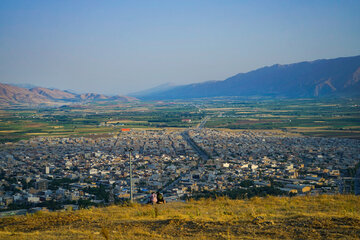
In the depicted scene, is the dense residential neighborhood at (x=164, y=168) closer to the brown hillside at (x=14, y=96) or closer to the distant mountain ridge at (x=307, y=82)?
the distant mountain ridge at (x=307, y=82)

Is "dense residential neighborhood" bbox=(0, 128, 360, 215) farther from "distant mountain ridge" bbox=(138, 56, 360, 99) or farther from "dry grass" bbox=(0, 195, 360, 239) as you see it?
"distant mountain ridge" bbox=(138, 56, 360, 99)

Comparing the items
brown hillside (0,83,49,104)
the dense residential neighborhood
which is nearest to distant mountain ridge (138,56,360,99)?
brown hillside (0,83,49,104)

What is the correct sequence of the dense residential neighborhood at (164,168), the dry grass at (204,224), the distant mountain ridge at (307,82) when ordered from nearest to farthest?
the dry grass at (204,224) → the dense residential neighborhood at (164,168) → the distant mountain ridge at (307,82)

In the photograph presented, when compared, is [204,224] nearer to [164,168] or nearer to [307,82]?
[164,168]

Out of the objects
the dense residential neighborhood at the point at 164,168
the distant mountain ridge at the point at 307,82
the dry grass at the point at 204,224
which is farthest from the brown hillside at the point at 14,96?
the dry grass at the point at 204,224

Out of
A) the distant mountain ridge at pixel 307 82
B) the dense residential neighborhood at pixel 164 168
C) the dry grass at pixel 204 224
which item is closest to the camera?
the dry grass at pixel 204 224

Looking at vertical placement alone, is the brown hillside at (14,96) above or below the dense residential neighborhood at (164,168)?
above

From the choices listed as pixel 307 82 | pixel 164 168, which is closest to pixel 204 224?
pixel 164 168
